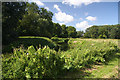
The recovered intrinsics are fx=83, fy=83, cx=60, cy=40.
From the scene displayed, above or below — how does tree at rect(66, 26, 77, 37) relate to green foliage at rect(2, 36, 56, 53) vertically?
above

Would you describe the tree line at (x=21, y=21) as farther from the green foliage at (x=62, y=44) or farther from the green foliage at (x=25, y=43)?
the green foliage at (x=62, y=44)

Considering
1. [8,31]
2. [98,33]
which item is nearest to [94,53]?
[8,31]

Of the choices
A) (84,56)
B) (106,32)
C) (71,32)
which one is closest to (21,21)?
(84,56)

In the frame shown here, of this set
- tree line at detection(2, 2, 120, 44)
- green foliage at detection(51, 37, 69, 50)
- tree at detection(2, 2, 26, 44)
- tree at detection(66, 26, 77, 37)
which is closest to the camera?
tree at detection(2, 2, 26, 44)

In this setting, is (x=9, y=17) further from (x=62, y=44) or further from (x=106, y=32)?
(x=106, y=32)

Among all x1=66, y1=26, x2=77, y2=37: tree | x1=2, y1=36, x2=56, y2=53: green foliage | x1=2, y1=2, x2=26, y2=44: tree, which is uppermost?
x1=66, y1=26, x2=77, y2=37: tree

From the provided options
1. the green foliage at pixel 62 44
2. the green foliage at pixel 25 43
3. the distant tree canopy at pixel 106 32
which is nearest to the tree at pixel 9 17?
the green foliage at pixel 25 43

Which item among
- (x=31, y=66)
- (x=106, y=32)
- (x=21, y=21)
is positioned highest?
(x=106, y=32)

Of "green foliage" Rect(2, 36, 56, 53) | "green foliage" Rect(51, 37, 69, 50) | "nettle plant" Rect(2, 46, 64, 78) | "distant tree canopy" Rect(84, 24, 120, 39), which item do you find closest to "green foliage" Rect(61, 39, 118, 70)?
"nettle plant" Rect(2, 46, 64, 78)

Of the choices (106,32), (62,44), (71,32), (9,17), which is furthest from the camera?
(71,32)

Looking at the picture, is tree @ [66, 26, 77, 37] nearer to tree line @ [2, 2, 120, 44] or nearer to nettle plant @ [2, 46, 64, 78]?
tree line @ [2, 2, 120, 44]

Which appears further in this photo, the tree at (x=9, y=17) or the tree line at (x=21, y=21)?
the tree line at (x=21, y=21)

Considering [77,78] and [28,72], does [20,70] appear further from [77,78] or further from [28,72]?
[77,78]

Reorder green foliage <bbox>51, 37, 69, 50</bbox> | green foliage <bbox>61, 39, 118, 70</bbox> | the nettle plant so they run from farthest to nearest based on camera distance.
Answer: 1. green foliage <bbox>51, 37, 69, 50</bbox>
2. green foliage <bbox>61, 39, 118, 70</bbox>
3. the nettle plant
